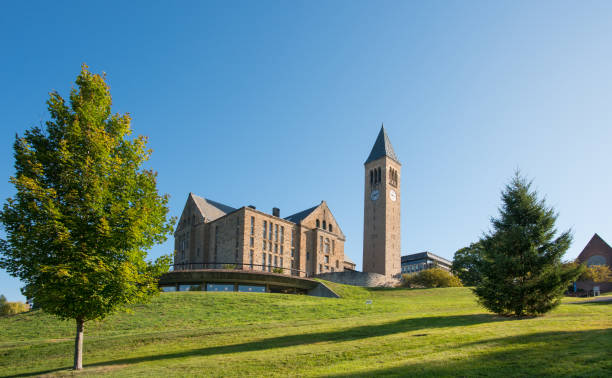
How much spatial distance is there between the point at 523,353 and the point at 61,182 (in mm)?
16879

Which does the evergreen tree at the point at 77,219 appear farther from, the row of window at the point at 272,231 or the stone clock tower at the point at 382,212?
the stone clock tower at the point at 382,212

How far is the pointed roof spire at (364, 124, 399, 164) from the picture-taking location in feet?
270

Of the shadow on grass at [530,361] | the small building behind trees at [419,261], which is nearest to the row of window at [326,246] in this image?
the shadow on grass at [530,361]

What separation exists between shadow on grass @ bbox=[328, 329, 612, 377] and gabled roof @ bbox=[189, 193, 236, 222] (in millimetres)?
59130

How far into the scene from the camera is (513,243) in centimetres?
2258

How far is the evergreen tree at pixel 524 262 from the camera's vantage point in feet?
70.5

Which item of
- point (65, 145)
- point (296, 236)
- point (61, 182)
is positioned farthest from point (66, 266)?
point (296, 236)

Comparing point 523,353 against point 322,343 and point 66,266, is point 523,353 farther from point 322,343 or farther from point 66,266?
point 66,266

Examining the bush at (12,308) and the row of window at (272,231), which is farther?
the bush at (12,308)

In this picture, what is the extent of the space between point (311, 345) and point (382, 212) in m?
62.5

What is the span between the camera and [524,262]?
2217cm

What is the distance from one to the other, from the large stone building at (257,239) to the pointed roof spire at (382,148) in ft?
51.7

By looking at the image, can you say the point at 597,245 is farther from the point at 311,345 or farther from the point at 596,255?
the point at 311,345

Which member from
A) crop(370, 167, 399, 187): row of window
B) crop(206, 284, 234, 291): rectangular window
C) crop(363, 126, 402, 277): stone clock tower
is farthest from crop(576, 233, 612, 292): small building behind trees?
crop(206, 284, 234, 291): rectangular window
